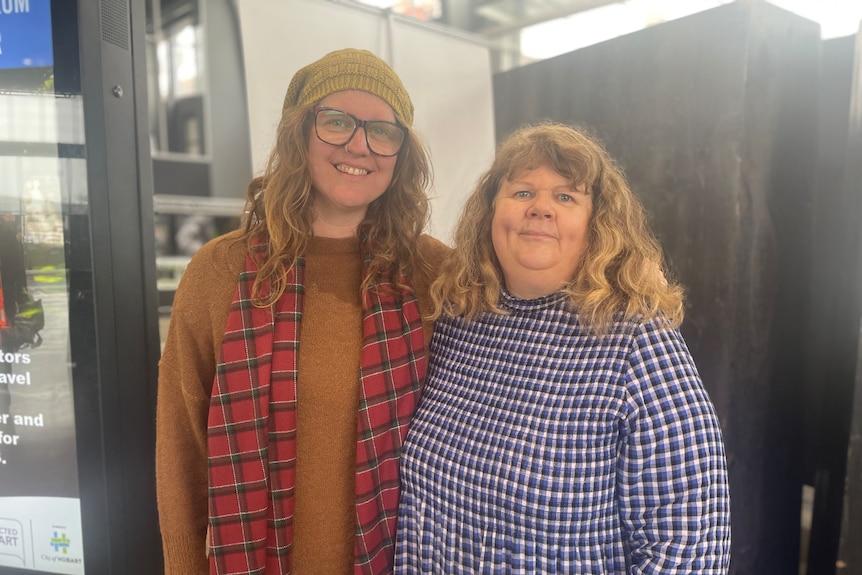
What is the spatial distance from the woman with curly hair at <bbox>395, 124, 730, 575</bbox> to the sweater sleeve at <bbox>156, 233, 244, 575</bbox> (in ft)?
1.55

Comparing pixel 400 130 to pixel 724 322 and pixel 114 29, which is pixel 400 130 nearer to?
pixel 114 29

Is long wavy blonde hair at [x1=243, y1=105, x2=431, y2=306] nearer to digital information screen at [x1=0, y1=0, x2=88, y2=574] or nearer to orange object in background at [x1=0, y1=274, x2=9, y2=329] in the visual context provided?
digital information screen at [x1=0, y1=0, x2=88, y2=574]

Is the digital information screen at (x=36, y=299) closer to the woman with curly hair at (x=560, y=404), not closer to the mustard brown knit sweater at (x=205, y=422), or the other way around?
the mustard brown knit sweater at (x=205, y=422)

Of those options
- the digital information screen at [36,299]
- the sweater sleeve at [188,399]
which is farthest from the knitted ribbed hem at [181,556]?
the digital information screen at [36,299]

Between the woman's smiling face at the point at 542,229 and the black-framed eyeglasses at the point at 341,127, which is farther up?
the black-framed eyeglasses at the point at 341,127

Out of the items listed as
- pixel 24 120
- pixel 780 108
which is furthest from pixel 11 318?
pixel 780 108

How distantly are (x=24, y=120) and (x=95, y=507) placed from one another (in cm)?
94

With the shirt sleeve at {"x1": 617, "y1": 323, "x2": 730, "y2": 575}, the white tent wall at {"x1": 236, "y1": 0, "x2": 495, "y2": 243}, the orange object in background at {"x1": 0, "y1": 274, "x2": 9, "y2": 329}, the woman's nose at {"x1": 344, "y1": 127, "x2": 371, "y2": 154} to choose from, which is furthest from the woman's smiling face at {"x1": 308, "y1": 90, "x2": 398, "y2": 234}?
the orange object in background at {"x1": 0, "y1": 274, "x2": 9, "y2": 329}

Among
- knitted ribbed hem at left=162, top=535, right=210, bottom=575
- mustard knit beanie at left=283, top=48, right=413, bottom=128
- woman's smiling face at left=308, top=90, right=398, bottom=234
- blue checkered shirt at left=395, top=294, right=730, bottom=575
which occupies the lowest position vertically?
knitted ribbed hem at left=162, top=535, right=210, bottom=575

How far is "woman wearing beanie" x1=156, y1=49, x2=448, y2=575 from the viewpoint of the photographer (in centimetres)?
123

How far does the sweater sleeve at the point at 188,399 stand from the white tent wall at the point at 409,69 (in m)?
0.47

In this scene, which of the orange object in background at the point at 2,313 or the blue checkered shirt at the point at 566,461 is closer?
the blue checkered shirt at the point at 566,461

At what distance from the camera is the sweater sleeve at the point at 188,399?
4.15 feet

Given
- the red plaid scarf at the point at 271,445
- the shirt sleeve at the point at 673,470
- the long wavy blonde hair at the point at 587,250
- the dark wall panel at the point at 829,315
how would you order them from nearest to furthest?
1. the shirt sleeve at the point at 673,470
2. the long wavy blonde hair at the point at 587,250
3. the red plaid scarf at the point at 271,445
4. the dark wall panel at the point at 829,315
